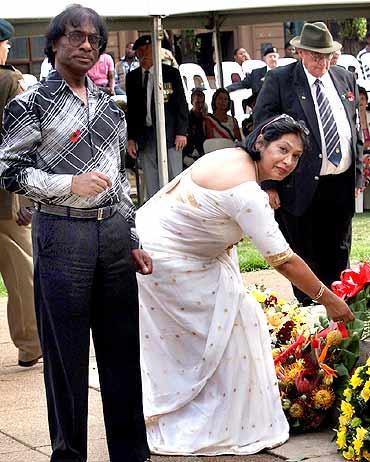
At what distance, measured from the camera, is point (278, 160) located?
17.7 ft

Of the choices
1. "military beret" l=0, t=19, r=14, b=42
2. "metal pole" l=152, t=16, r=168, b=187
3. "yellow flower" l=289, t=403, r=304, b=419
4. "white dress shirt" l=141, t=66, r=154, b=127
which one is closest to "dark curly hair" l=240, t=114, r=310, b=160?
"yellow flower" l=289, t=403, r=304, b=419

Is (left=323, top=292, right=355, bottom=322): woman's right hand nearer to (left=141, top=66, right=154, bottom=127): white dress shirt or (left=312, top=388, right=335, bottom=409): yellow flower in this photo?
(left=312, top=388, right=335, bottom=409): yellow flower

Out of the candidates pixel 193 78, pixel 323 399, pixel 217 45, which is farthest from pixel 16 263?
pixel 193 78

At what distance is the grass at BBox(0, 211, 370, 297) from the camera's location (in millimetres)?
11297

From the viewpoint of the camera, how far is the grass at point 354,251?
37.2 feet

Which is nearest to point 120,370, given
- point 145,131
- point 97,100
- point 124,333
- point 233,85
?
point 124,333

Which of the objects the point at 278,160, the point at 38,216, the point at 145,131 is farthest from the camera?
the point at 145,131

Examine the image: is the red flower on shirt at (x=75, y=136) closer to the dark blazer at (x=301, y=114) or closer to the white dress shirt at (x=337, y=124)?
the dark blazer at (x=301, y=114)

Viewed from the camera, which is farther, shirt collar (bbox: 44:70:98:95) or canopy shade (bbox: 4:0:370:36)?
canopy shade (bbox: 4:0:370:36)

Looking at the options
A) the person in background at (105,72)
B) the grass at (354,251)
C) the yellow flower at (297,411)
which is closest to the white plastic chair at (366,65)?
the person in background at (105,72)

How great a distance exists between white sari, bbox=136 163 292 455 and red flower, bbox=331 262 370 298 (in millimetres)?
465

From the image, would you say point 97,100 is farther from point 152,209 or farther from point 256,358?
point 256,358

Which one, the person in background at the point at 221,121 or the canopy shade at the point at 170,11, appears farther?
the person in background at the point at 221,121

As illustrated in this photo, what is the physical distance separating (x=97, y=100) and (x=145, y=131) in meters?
8.49
